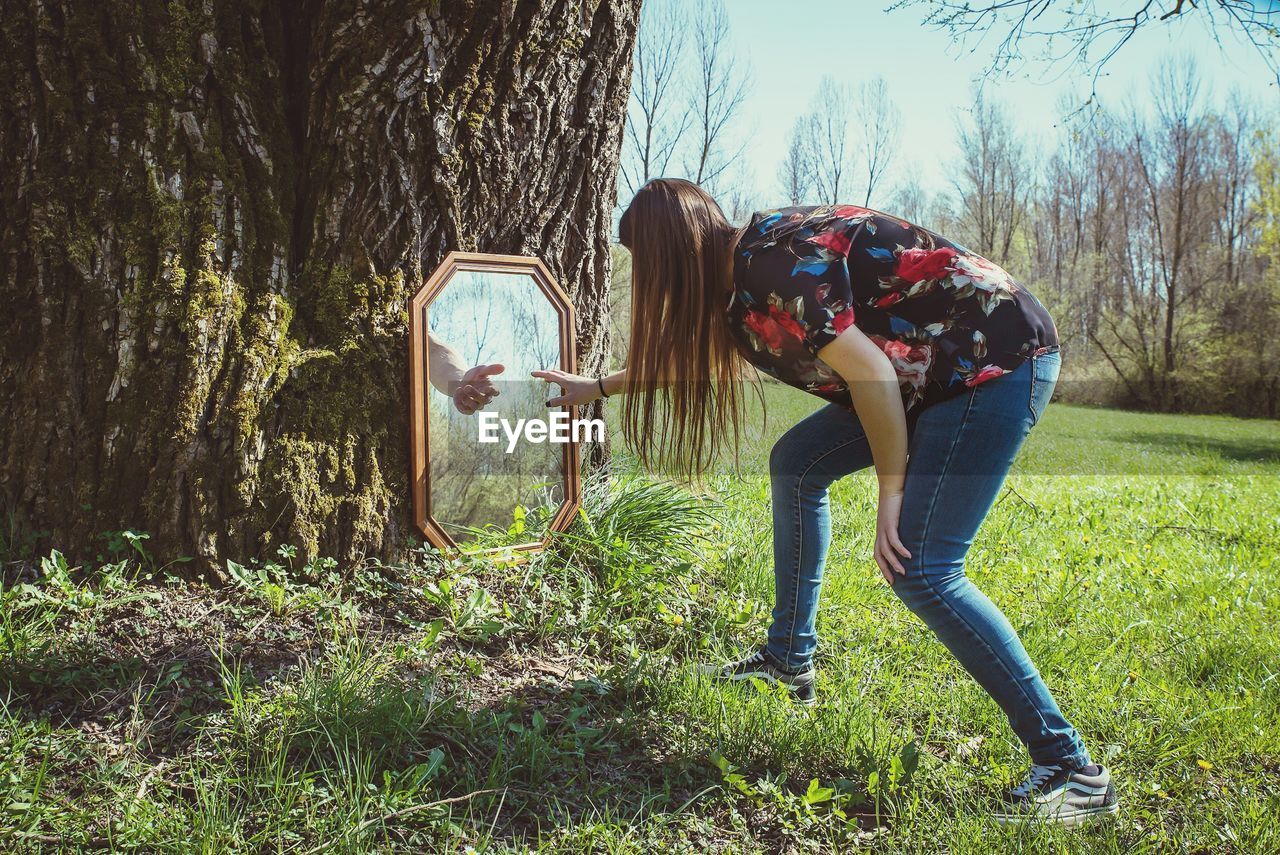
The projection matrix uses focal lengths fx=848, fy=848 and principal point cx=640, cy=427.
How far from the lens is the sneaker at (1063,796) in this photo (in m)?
2.09

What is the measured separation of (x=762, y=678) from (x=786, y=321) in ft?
4.00

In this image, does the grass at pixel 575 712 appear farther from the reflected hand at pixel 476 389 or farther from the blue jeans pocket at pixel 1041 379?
the blue jeans pocket at pixel 1041 379

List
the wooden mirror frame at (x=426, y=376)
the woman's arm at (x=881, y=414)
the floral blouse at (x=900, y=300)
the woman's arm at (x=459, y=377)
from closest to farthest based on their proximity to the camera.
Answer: the woman's arm at (x=881, y=414)
the floral blouse at (x=900, y=300)
the wooden mirror frame at (x=426, y=376)
the woman's arm at (x=459, y=377)

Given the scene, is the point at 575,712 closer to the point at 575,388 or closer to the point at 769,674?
the point at 769,674

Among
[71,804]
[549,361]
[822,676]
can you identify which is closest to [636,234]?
[549,361]

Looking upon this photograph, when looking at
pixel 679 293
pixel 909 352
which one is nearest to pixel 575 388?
pixel 679 293

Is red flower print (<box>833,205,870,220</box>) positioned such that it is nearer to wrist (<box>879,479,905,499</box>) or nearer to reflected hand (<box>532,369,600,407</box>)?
wrist (<box>879,479,905,499</box>)

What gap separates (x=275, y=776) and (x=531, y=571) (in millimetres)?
1267

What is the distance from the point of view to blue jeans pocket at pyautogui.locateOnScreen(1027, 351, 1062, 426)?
2.11 m

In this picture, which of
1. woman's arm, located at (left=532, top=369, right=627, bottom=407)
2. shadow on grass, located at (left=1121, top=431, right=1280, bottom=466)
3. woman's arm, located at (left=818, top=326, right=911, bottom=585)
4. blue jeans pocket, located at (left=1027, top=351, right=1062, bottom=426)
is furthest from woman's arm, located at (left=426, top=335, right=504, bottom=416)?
shadow on grass, located at (left=1121, top=431, right=1280, bottom=466)

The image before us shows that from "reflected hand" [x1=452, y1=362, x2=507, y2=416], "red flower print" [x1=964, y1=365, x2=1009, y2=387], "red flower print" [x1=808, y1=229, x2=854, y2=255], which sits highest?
"red flower print" [x1=808, y1=229, x2=854, y2=255]

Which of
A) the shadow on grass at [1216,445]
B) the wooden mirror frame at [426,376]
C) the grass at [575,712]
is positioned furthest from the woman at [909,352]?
the shadow on grass at [1216,445]

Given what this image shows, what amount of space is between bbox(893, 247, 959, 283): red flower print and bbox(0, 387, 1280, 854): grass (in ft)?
4.12

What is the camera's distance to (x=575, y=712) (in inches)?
96.0
